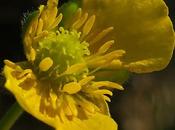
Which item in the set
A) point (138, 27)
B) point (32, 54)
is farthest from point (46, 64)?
point (138, 27)

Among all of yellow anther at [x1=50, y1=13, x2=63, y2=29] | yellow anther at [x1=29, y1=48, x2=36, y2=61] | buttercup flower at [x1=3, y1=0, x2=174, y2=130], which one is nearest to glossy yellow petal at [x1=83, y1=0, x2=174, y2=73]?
buttercup flower at [x1=3, y1=0, x2=174, y2=130]

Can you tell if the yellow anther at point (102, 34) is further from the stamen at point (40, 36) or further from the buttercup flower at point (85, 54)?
the stamen at point (40, 36)

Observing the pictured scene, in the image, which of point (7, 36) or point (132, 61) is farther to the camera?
point (7, 36)

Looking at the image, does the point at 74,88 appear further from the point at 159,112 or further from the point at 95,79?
the point at 159,112

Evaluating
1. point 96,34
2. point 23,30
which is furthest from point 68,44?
point 23,30

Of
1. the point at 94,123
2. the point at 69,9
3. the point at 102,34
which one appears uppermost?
the point at 69,9

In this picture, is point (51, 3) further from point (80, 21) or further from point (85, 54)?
point (85, 54)
